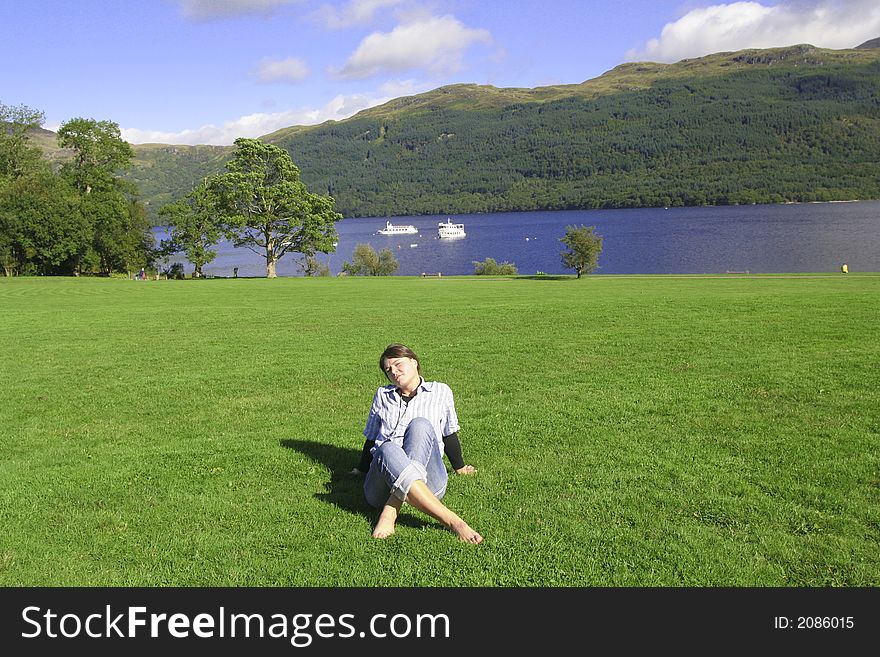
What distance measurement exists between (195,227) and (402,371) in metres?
61.8

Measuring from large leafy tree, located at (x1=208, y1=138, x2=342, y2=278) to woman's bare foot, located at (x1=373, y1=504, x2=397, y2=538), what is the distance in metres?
58.9

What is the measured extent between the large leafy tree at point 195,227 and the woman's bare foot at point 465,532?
61.4m

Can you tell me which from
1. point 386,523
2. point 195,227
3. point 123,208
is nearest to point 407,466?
point 386,523

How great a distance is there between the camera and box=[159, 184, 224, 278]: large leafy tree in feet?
206

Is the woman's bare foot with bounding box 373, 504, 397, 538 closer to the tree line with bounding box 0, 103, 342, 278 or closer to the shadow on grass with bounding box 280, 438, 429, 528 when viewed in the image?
the shadow on grass with bounding box 280, 438, 429, 528

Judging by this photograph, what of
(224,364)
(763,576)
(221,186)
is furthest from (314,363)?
(221,186)

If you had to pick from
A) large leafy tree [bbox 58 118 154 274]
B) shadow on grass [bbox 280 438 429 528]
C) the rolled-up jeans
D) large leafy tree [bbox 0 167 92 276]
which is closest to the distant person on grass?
the rolled-up jeans

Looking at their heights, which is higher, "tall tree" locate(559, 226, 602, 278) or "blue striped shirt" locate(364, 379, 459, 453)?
"tall tree" locate(559, 226, 602, 278)

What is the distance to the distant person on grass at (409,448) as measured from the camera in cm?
592

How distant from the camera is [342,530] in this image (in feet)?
20.0

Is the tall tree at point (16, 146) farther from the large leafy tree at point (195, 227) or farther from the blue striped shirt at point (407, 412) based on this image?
the blue striped shirt at point (407, 412)

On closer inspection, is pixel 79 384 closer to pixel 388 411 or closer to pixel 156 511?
pixel 156 511

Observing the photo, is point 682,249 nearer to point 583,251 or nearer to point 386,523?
point 583,251

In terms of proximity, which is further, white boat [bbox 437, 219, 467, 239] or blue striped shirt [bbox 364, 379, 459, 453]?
white boat [bbox 437, 219, 467, 239]
